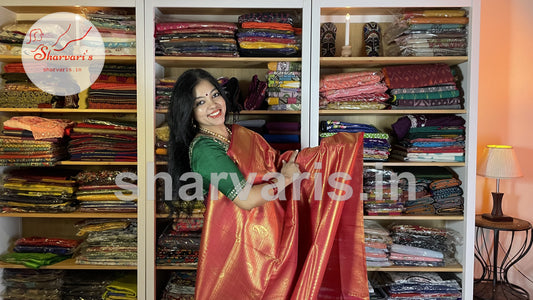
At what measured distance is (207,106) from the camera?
1928mm

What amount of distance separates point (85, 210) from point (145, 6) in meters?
1.26

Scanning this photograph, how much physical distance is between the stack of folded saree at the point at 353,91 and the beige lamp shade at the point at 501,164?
2.34 ft

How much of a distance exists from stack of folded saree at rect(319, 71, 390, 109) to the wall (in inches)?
33.8

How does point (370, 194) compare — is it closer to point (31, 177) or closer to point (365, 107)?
point (365, 107)

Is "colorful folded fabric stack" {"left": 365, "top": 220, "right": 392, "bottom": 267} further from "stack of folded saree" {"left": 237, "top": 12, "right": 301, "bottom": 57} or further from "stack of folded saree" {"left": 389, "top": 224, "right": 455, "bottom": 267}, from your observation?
"stack of folded saree" {"left": 237, "top": 12, "right": 301, "bottom": 57}

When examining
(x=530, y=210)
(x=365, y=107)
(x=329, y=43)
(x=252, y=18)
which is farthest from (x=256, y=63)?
(x=530, y=210)

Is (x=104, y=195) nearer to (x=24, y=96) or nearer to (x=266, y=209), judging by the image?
(x=24, y=96)

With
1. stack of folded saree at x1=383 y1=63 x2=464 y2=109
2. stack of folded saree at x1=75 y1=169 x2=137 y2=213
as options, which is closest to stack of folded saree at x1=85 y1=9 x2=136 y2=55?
stack of folded saree at x1=75 y1=169 x2=137 y2=213

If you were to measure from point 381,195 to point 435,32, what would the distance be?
39.6 inches

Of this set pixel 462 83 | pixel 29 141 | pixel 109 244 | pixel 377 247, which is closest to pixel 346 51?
pixel 462 83

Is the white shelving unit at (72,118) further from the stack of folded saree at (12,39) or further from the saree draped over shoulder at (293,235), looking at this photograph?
the saree draped over shoulder at (293,235)

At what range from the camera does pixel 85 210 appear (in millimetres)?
2898

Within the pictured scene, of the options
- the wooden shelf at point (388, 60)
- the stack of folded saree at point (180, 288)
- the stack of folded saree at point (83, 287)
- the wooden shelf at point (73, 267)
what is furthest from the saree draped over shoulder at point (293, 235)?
the stack of folded saree at point (83, 287)

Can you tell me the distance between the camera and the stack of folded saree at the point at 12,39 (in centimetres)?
284
